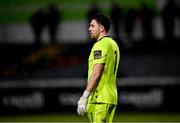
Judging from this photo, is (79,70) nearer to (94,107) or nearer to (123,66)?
(123,66)

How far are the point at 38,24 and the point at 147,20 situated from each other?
10.8 feet

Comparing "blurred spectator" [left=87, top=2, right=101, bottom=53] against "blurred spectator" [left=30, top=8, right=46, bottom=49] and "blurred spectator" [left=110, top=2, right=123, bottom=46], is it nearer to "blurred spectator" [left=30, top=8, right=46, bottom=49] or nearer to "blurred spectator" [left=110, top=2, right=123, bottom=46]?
"blurred spectator" [left=110, top=2, right=123, bottom=46]

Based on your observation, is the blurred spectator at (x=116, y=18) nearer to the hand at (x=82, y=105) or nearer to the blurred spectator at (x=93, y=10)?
the blurred spectator at (x=93, y=10)

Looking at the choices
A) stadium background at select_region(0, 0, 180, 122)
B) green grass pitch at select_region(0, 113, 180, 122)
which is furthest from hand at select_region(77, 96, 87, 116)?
stadium background at select_region(0, 0, 180, 122)

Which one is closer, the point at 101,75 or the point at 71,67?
the point at 101,75

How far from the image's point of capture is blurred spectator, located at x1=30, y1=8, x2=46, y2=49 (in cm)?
1662

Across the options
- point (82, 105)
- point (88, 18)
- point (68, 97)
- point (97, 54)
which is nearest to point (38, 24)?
point (88, 18)

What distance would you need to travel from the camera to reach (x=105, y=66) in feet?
18.7

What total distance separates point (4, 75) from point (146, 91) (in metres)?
4.11

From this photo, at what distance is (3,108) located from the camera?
15.2m

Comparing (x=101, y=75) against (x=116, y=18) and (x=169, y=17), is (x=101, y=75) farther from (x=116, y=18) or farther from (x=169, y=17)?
(x=169, y=17)

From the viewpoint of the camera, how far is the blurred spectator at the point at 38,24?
54.5ft

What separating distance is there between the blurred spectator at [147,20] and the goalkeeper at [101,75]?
10780 mm

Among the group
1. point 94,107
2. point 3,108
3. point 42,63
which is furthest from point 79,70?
point 94,107
